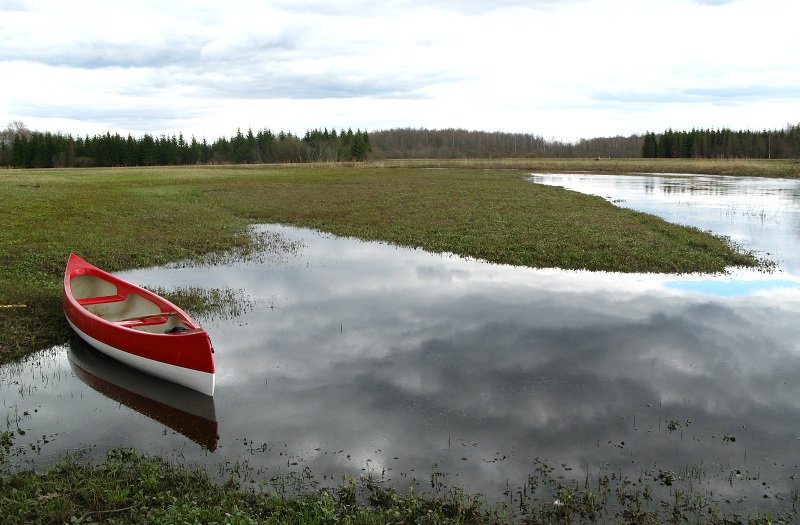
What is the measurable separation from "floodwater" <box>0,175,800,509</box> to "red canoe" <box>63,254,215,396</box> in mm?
386

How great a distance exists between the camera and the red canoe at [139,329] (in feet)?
36.0

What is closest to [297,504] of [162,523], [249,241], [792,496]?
[162,523]

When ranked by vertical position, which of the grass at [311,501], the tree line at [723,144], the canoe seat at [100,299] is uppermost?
the tree line at [723,144]

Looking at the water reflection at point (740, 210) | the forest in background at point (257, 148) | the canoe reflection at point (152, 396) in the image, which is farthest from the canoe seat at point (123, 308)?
the forest in background at point (257, 148)

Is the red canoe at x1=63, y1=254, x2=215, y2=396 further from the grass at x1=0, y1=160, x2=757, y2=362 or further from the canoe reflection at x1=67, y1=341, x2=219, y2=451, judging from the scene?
the grass at x1=0, y1=160, x2=757, y2=362

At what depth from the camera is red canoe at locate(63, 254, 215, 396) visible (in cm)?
1098

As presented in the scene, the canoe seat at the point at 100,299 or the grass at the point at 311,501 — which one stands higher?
the canoe seat at the point at 100,299

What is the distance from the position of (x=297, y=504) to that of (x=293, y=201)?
4073 centimetres

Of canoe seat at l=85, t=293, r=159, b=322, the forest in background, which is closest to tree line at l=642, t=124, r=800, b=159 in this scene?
the forest in background

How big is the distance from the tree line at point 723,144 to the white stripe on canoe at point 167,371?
145 m

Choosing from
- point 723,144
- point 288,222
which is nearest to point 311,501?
point 288,222

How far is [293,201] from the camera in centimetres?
4694

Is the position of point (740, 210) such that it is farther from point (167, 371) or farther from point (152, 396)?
point (152, 396)

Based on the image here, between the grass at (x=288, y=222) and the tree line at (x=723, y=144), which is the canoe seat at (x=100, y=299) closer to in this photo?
the grass at (x=288, y=222)
